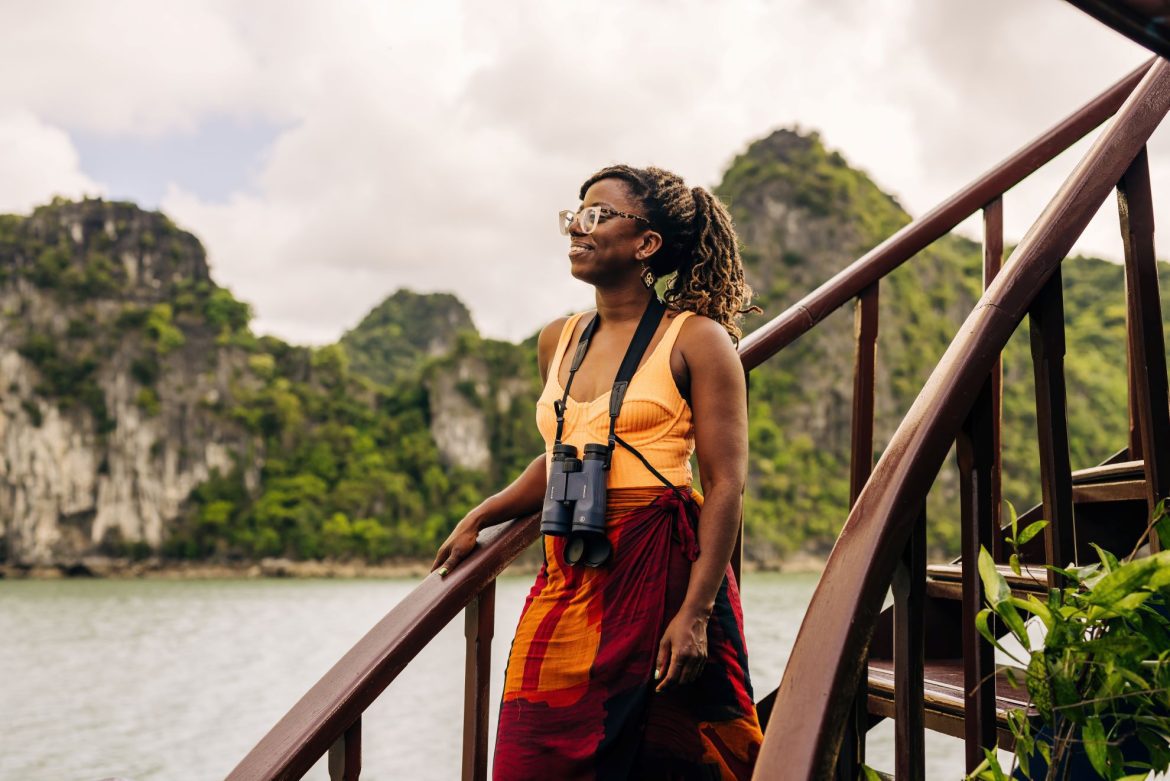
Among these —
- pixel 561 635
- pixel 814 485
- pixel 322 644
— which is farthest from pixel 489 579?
pixel 814 485

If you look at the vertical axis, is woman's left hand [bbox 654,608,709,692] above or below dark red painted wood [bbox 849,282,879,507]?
below

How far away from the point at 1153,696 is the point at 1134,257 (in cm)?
82

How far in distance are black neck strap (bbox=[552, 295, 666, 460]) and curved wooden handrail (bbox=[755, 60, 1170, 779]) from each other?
496 millimetres

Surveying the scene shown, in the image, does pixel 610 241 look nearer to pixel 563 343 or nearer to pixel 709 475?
pixel 563 343

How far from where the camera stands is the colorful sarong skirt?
151 centimetres

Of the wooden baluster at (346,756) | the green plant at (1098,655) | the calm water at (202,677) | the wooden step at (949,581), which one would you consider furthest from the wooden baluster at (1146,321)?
the calm water at (202,677)

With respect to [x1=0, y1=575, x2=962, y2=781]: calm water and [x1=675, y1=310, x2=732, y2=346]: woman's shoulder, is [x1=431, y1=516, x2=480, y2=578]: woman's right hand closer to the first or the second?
[x1=675, y1=310, x2=732, y2=346]: woman's shoulder

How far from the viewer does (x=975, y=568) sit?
1329mm

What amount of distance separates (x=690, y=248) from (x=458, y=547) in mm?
683

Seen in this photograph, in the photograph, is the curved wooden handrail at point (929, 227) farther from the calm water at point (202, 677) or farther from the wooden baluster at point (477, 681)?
the calm water at point (202, 677)

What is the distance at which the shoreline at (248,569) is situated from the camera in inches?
2391

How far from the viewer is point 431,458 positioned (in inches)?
2724

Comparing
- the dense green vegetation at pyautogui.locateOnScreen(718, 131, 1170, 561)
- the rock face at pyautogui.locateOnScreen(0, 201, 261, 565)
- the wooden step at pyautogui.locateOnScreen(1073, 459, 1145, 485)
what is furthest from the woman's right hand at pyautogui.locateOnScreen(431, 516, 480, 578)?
the rock face at pyautogui.locateOnScreen(0, 201, 261, 565)

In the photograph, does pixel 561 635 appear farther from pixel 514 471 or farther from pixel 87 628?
pixel 514 471
